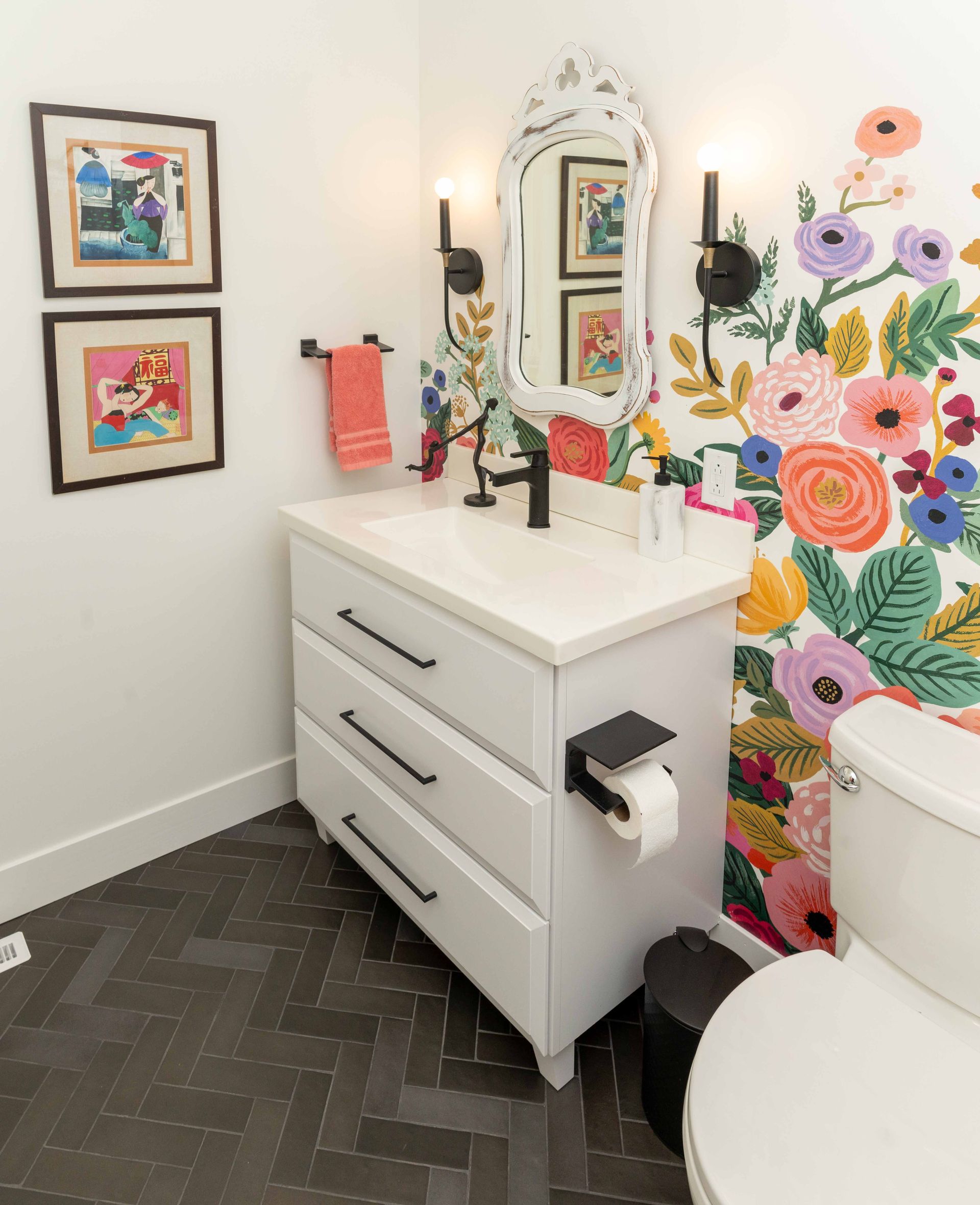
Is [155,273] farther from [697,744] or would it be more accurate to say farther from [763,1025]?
[763,1025]

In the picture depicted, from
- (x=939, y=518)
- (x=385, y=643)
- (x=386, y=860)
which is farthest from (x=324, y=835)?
(x=939, y=518)

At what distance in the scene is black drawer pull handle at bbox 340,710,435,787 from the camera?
1828 millimetres

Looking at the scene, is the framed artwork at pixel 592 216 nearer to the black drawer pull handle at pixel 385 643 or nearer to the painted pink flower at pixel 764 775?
the black drawer pull handle at pixel 385 643

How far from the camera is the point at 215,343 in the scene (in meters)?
2.16

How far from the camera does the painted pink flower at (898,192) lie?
143 centimetres

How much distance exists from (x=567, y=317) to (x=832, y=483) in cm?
71

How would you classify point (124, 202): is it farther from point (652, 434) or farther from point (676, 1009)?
point (676, 1009)

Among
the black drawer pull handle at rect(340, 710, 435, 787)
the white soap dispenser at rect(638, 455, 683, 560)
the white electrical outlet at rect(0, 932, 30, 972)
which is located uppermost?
the white soap dispenser at rect(638, 455, 683, 560)

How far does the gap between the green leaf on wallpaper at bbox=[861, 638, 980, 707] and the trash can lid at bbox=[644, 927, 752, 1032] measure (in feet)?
1.93

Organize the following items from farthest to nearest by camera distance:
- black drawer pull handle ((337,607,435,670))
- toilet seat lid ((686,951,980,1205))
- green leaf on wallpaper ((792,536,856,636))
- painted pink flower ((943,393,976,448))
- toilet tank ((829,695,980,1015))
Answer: black drawer pull handle ((337,607,435,670))
green leaf on wallpaper ((792,536,856,636))
painted pink flower ((943,393,976,448))
toilet tank ((829,695,980,1015))
toilet seat lid ((686,951,980,1205))

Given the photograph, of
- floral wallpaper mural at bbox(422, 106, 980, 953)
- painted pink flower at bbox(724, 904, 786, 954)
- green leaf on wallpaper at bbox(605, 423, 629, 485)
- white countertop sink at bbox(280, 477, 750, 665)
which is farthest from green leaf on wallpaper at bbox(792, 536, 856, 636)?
painted pink flower at bbox(724, 904, 786, 954)

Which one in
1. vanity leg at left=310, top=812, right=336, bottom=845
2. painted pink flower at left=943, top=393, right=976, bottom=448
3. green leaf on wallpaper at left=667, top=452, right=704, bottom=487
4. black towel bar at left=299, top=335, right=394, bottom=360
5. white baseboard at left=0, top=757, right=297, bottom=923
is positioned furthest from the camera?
vanity leg at left=310, top=812, right=336, bottom=845

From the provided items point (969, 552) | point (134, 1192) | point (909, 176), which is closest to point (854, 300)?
point (909, 176)

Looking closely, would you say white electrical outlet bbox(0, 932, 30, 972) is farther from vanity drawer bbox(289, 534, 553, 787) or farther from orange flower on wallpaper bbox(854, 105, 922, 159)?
orange flower on wallpaper bbox(854, 105, 922, 159)
